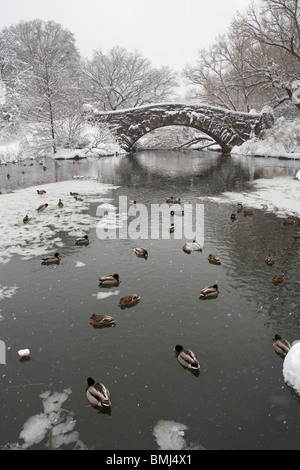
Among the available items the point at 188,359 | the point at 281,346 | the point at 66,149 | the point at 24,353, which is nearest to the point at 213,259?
the point at 281,346

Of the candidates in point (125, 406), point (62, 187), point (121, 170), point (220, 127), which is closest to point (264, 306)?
Answer: point (125, 406)

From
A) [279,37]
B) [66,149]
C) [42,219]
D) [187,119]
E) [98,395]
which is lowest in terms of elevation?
[98,395]

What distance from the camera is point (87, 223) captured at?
1183 cm

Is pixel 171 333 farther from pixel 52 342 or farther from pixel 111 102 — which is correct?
pixel 111 102

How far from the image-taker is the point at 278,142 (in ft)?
113

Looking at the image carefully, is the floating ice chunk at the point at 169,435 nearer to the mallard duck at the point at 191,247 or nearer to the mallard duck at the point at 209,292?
the mallard duck at the point at 209,292

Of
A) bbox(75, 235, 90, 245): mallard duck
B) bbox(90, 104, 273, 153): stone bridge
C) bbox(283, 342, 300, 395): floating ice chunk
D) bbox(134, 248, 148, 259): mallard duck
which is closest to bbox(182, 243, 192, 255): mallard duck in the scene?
bbox(134, 248, 148, 259): mallard duck

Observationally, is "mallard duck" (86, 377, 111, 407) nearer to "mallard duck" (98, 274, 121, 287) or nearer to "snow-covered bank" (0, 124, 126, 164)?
Result: "mallard duck" (98, 274, 121, 287)

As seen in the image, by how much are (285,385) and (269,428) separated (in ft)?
2.79

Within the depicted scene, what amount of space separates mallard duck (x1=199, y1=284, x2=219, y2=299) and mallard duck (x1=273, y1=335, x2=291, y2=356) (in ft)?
5.87

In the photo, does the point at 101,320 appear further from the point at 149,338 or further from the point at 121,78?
the point at 121,78

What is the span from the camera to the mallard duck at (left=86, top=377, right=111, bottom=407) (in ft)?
13.6

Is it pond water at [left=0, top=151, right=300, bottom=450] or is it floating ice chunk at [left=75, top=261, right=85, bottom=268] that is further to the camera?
floating ice chunk at [left=75, top=261, right=85, bottom=268]

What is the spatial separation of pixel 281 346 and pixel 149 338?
7.53 ft
